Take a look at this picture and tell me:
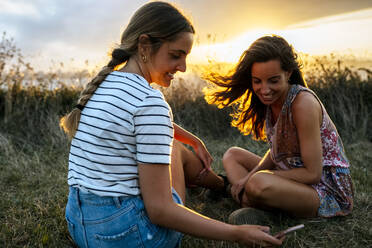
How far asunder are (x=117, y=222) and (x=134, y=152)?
0.34m

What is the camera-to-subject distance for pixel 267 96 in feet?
7.86

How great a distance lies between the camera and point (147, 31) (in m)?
1.69

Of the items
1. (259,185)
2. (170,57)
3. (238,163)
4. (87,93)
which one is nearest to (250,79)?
(238,163)

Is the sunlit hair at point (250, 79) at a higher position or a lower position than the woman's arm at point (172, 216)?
higher

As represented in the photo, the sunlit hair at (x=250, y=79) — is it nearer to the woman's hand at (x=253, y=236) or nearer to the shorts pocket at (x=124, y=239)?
the woman's hand at (x=253, y=236)

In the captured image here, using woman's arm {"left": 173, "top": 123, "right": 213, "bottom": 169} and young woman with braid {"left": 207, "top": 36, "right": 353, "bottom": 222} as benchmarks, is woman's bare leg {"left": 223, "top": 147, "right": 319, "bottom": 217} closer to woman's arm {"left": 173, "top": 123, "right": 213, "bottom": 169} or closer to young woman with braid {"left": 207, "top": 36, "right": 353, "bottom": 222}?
young woman with braid {"left": 207, "top": 36, "right": 353, "bottom": 222}

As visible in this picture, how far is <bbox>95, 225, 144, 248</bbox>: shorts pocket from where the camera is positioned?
5.23ft

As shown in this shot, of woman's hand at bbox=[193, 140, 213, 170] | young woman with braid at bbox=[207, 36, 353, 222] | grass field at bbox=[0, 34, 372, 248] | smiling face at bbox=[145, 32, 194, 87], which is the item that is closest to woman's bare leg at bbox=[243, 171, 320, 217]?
young woman with braid at bbox=[207, 36, 353, 222]

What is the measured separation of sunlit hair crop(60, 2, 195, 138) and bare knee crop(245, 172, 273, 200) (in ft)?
3.57

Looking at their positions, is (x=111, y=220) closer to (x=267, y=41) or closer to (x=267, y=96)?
(x=267, y=96)

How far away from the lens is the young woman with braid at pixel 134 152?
4.87ft

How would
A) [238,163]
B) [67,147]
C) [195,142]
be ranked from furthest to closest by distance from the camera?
[67,147]
[238,163]
[195,142]

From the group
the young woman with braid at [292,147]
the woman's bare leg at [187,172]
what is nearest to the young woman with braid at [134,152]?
the woman's bare leg at [187,172]

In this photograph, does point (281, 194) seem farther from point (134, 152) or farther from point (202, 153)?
point (134, 152)
